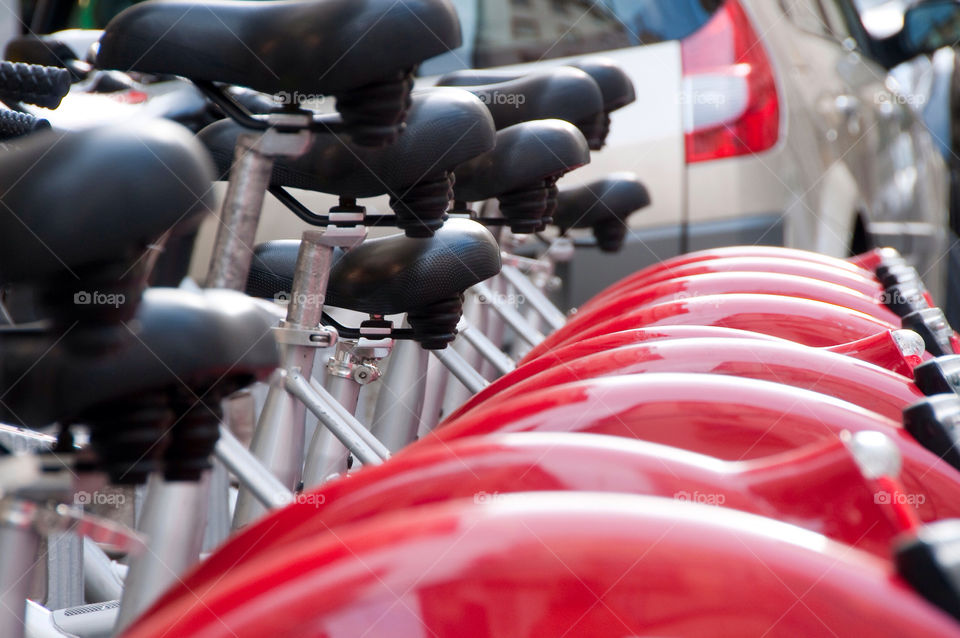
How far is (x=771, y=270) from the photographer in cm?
224

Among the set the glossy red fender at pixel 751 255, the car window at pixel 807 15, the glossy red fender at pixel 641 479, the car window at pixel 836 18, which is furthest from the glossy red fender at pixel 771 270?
the car window at pixel 836 18

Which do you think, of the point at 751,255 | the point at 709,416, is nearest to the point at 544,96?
the point at 751,255

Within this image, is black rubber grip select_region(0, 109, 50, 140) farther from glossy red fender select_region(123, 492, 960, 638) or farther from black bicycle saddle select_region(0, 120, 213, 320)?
glossy red fender select_region(123, 492, 960, 638)

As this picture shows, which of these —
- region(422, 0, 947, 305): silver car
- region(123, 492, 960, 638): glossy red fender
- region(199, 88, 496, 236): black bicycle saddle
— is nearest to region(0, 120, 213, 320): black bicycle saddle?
region(123, 492, 960, 638): glossy red fender

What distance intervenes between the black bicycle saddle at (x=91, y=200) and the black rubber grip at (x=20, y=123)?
72 cm

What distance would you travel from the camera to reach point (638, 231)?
11.8ft

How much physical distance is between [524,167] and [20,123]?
862mm

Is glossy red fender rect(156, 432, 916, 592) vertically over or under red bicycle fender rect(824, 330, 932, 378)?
over

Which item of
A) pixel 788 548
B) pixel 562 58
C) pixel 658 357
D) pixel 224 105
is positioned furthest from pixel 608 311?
pixel 562 58

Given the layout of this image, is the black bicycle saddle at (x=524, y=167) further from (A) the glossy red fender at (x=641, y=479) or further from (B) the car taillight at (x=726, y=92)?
(B) the car taillight at (x=726, y=92)

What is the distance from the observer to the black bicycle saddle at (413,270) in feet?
5.52

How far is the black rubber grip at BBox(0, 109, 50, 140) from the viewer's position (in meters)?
1.41

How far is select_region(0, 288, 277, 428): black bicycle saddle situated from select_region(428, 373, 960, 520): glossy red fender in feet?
1.16

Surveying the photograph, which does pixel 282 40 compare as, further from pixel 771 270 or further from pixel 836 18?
→ pixel 836 18
